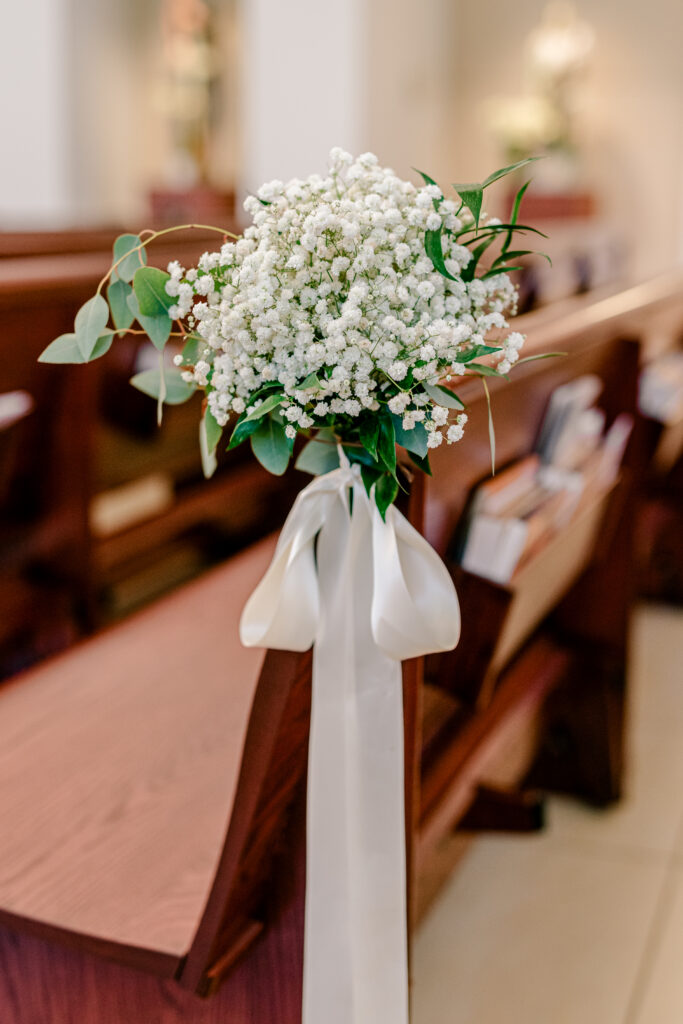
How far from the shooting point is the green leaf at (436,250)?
90cm

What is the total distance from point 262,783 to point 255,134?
5.77 m

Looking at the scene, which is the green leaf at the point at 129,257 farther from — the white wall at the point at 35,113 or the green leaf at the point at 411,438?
the white wall at the point at 35,113

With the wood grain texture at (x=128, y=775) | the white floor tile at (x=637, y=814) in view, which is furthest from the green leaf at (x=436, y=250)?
the white floor tile at (x=637, y=814)

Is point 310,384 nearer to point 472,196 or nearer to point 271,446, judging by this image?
point 271,446

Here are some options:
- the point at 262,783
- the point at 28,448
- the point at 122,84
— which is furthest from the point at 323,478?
the point at 122,84

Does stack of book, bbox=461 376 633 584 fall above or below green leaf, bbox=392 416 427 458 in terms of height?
below

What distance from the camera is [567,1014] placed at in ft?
5.14

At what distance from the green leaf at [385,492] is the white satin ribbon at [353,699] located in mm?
22

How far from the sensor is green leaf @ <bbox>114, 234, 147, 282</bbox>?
3.25 ft

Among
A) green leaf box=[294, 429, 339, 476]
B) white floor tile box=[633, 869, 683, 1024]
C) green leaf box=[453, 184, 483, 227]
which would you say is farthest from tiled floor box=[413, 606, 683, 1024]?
green leaf box=[453, 184, 483, 227]

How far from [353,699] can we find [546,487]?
62 centimetres

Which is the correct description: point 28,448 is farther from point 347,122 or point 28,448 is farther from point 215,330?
point 347,122

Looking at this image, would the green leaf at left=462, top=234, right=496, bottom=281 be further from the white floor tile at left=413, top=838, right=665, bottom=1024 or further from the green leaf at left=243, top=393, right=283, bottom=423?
the white floor tile at left=413, top=838, right=665, bottom=1024

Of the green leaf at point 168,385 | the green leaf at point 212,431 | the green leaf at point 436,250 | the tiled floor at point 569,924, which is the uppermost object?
the green leaf at point 436,250
